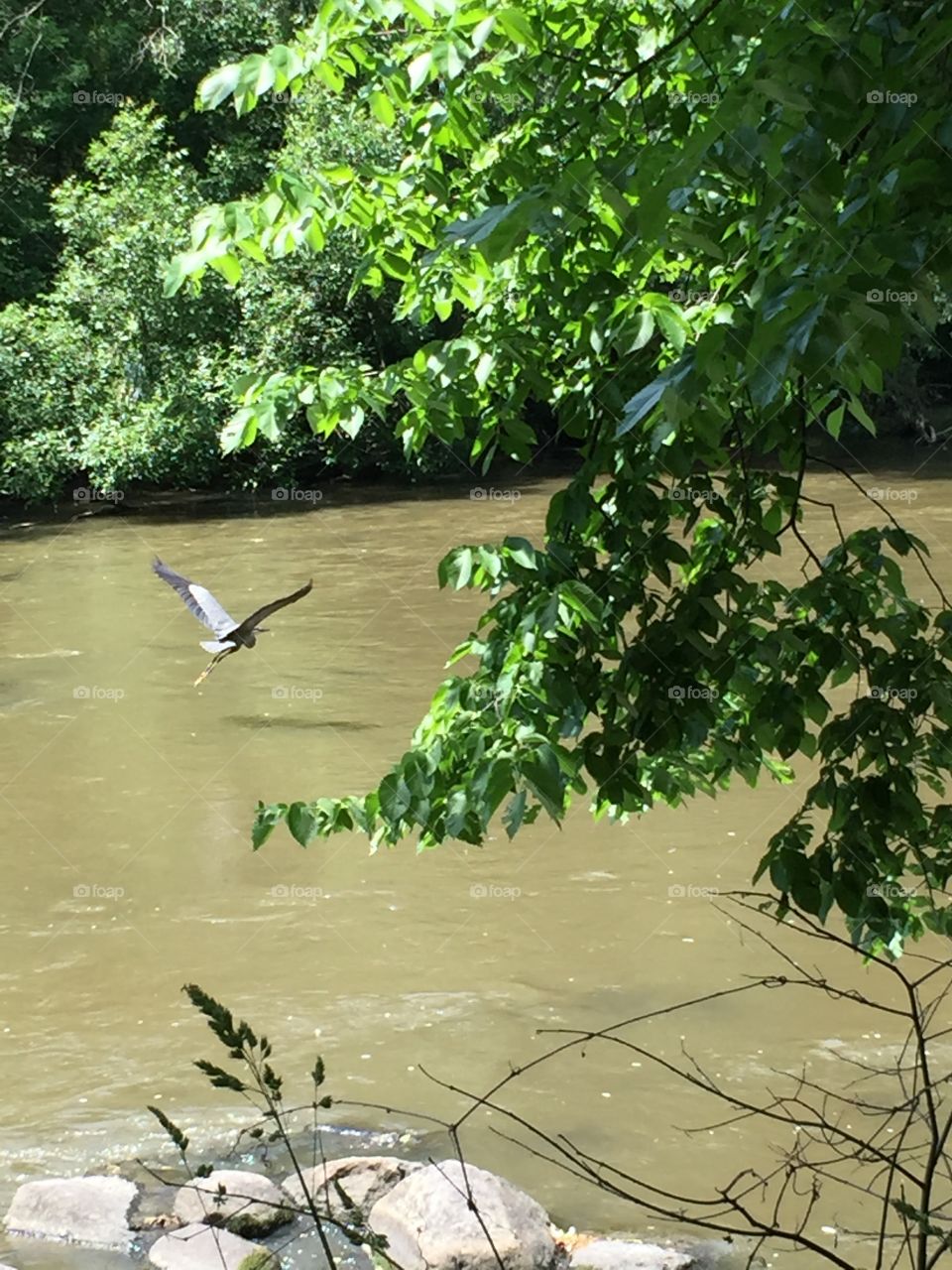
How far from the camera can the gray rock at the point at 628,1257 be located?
3660 mm

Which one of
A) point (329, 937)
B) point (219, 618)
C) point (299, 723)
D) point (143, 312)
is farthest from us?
point (143, 312)

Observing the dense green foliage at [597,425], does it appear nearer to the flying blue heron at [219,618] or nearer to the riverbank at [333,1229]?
the flying blue heron at [219,618]

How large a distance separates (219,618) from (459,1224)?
1.65 m

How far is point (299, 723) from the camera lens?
9.12 meters

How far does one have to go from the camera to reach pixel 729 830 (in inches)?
279

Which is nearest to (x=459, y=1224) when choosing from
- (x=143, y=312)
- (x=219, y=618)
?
(x=219, y=618)

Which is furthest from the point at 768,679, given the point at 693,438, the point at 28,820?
the point at 28,820

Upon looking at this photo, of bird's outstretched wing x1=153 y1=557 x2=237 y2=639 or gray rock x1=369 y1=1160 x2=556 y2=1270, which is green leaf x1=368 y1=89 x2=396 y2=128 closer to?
bird's outstretched wing x1=153 y1=557 x2=237 y2=639

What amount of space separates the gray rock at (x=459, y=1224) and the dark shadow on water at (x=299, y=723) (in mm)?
5079

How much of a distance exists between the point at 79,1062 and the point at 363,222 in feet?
11.5

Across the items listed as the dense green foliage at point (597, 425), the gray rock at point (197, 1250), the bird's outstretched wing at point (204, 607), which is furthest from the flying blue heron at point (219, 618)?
the gray rock at point (197, 1250)

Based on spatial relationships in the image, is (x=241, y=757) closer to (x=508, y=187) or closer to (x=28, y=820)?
(x=28, y=820)

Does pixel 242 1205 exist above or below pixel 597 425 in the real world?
below

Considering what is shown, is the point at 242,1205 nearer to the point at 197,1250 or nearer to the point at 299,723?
the point at 197,1250
